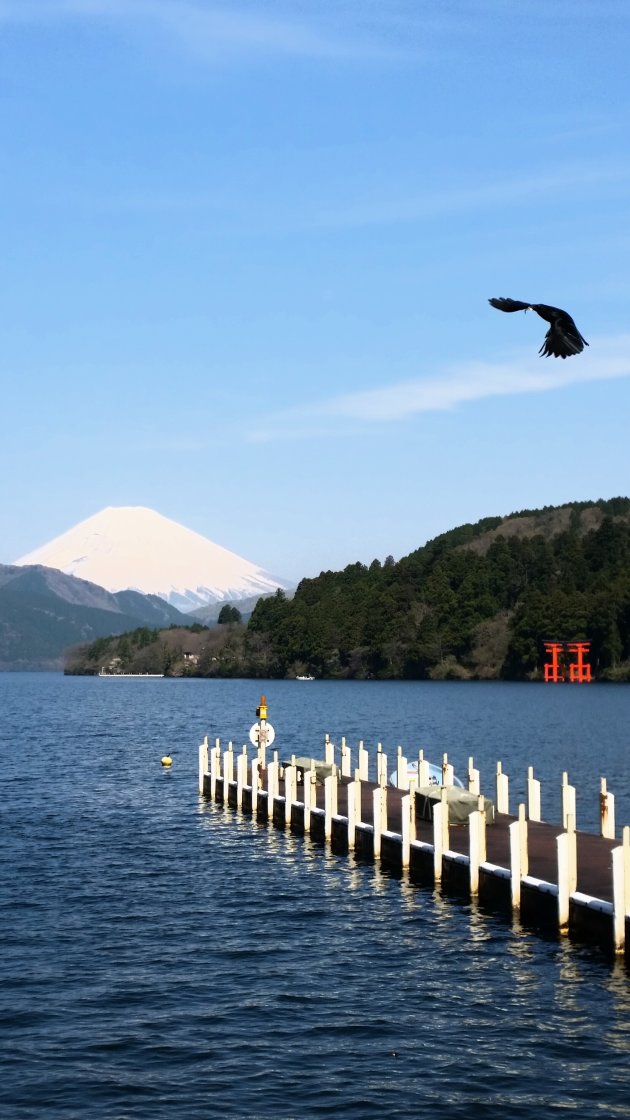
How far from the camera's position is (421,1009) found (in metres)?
25.3

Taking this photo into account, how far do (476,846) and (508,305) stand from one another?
725 inches

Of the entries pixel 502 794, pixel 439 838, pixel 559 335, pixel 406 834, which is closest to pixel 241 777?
pixel 502 794

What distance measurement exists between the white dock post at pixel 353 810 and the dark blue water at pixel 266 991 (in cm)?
92

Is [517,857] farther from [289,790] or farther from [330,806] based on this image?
[289,790]

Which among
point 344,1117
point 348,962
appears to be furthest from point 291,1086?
point 348,962

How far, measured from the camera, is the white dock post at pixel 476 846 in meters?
32.9

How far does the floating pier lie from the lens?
2838 centimetres

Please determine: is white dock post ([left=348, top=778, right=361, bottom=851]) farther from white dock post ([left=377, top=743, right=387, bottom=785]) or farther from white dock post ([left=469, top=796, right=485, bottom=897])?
white dock post ([left=469, top=796, right=485, bottom=897])

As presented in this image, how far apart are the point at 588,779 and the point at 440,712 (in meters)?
75.2

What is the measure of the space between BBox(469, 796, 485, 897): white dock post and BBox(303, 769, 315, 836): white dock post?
13.1 metres

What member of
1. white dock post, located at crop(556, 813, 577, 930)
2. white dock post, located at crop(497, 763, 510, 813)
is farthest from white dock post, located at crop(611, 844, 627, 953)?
white dock post, located at crop(497, 763, 510, 813)

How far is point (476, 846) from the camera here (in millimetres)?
33188

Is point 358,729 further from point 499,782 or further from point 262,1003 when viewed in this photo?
point 262,1003

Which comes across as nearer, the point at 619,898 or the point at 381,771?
the point at 619,898
